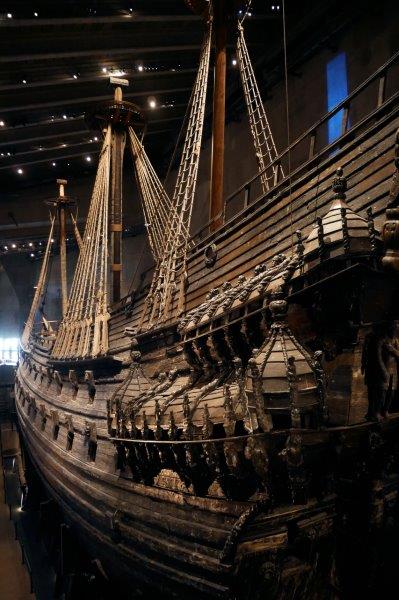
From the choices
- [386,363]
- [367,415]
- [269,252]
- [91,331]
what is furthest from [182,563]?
[91,331]

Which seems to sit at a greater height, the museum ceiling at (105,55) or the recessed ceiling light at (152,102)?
the recessed ceiling light at (152,102)

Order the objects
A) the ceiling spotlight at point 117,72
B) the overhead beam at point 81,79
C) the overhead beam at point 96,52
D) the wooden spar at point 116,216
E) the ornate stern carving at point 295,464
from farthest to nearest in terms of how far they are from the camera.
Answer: the ceiling spotlight at point 117,72 → the overhead beam at point 81,79 → the wooden spar at point 116,216 → the overhead beam at point 96,52 → the ornate stern carving at point 295,464

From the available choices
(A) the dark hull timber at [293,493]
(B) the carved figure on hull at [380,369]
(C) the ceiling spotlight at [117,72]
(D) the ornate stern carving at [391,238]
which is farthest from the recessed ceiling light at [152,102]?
(B) the carved figure on hull at [380,369]

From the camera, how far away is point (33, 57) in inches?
381

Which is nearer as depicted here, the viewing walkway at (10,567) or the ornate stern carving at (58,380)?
the viewing walkway at (10,567)

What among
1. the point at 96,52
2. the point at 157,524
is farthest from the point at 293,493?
the point at 96,52

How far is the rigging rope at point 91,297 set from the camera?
774cm

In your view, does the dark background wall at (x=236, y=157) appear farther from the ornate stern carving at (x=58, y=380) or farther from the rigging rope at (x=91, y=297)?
the ornate stern carving at (x=58, y=380)

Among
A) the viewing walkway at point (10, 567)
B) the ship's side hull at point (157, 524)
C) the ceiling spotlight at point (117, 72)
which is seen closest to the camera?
the ship's side hull at point (157, 524)

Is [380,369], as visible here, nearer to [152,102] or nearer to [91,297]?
[91,297]

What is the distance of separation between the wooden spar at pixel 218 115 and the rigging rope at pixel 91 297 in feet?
9.83

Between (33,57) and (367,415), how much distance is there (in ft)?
35.1

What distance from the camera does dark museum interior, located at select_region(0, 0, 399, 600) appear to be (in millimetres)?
2174

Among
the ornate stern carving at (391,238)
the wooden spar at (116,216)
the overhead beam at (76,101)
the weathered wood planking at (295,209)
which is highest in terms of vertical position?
the overhead beam at (76,101)
